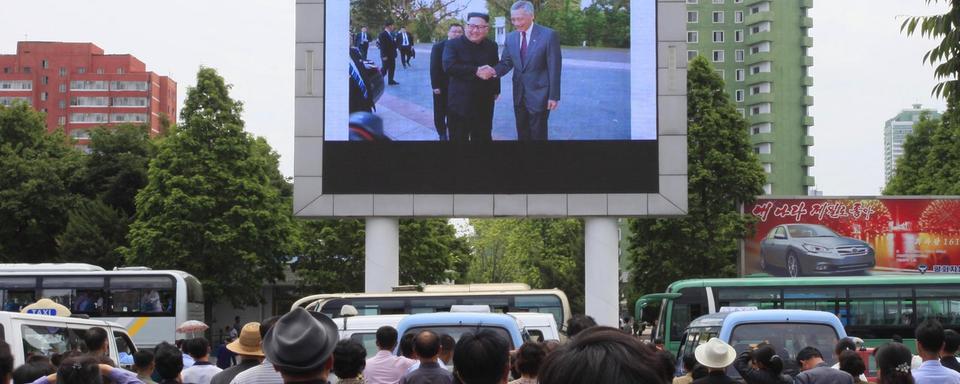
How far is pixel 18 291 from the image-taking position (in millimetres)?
34156

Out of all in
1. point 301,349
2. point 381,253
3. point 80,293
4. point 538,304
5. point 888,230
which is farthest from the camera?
point 888,230

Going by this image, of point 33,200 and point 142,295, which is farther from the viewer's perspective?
point 33,200

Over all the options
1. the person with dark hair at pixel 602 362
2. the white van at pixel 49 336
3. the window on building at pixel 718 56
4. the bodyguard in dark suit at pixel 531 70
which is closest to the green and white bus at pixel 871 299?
the bodyguard in dark suit at pixel 531 70

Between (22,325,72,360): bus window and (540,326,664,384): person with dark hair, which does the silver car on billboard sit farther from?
(540,326,664,384): person with dark hair

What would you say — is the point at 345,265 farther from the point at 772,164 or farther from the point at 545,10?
the point at 772,164

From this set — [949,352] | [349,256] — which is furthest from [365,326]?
[349,256]

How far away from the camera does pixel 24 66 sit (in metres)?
136

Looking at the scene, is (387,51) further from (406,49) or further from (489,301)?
(489,301)

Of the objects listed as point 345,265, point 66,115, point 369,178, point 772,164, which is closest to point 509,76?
point 369,178

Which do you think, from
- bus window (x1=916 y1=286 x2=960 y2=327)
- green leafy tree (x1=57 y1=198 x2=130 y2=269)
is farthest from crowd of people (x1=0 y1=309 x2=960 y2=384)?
green leafy tree (x1=57 y1=198 x2=130 y2=269)

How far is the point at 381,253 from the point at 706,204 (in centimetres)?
1716

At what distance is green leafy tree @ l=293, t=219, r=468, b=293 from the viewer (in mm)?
54188

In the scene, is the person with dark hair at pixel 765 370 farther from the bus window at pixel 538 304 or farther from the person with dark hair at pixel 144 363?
the bus window at pixel 538 304

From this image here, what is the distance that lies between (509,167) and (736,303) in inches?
270
